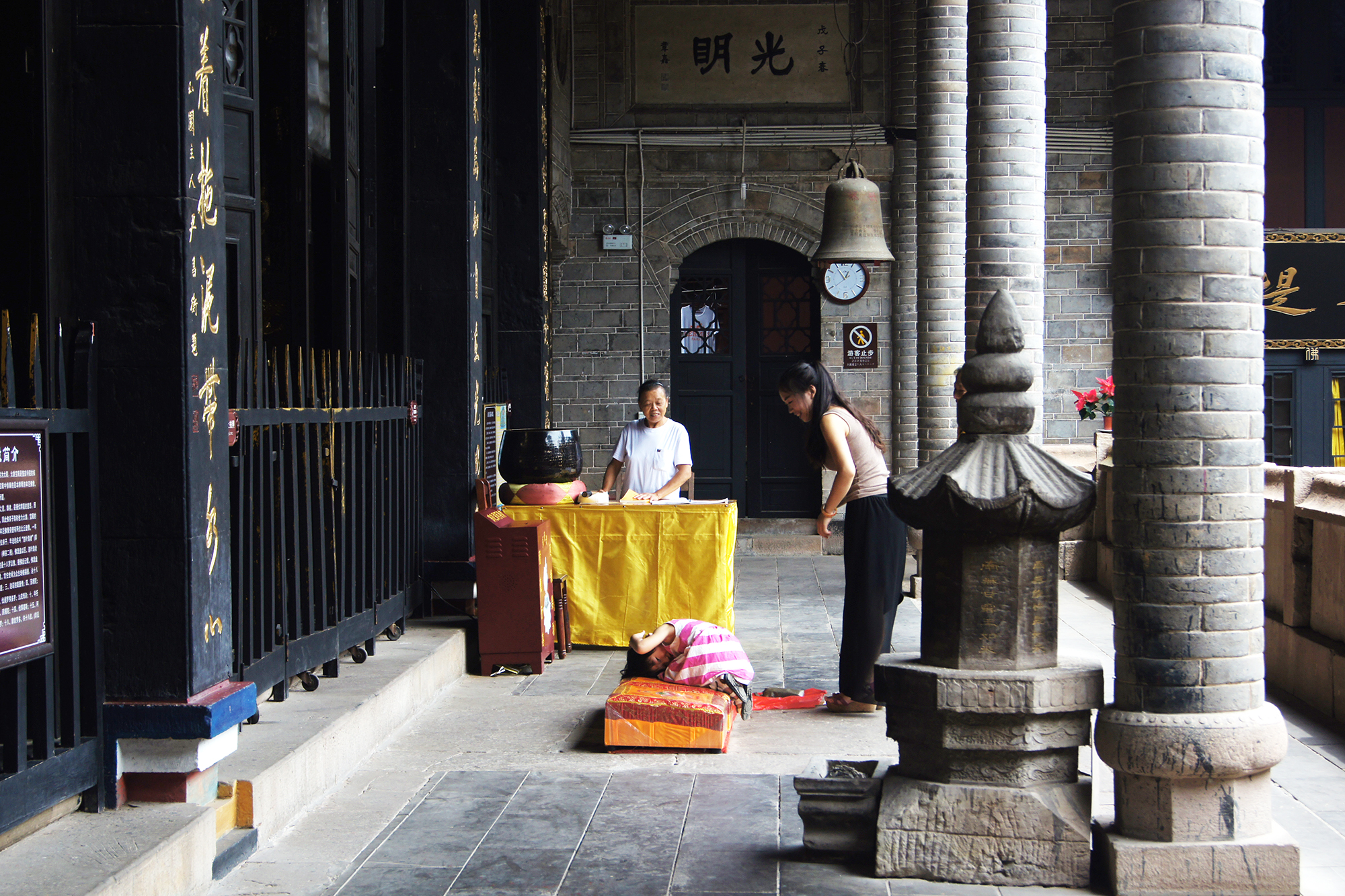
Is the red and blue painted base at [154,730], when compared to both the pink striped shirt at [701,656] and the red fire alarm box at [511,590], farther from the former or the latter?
the red fire alarm box at [511,590]

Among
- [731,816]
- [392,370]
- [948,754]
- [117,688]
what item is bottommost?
[731,816]

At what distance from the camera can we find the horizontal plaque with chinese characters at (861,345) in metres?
13.0

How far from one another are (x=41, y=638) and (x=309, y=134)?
3.48 m

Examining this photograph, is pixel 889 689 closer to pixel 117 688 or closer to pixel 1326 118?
pixel 117 688

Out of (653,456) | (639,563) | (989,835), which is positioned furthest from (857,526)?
(989,835)

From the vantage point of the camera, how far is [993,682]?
11.7 feet

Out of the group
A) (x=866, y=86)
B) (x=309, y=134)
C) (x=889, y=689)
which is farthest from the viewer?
(x=866, y=86)

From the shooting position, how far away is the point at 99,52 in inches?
137

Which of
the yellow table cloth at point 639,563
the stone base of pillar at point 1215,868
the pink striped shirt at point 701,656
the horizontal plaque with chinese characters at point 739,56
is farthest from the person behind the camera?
the horizontal plaque with chinese characters at point 739,56

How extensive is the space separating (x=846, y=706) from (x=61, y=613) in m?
3.41

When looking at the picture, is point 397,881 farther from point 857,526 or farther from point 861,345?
point 861,345

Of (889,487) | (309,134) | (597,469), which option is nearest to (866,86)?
(597,469)

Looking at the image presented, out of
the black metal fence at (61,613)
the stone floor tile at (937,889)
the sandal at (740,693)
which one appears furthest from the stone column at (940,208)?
the black metal fence at (61,613)

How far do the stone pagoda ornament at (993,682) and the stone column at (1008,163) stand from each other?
3.61m
